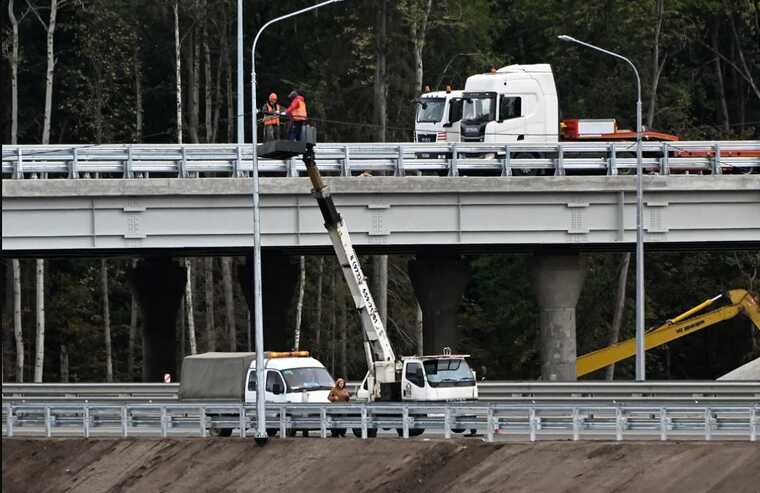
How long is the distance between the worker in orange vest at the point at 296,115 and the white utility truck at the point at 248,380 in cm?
445

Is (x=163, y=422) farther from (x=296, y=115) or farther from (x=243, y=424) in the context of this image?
(x=296, y=115)

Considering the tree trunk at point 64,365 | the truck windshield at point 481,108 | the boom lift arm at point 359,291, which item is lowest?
the tree trunk at point 64,365

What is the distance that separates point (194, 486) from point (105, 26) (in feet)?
133

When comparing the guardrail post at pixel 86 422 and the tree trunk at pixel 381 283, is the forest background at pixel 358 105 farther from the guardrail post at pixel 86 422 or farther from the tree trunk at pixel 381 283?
the guardrail post at pixel 86 422

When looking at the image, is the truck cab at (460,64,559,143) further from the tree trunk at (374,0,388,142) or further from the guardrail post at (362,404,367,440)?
the guardrail post at (362,404,367,440)

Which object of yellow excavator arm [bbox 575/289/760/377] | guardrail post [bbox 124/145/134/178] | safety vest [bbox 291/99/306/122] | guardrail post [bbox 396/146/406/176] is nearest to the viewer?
safety vest [bbox 291/99/306/122]

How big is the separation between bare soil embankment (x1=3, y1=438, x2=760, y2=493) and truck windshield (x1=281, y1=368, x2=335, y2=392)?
2.71 meters

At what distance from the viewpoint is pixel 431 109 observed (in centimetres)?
5600

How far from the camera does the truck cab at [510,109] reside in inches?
2157

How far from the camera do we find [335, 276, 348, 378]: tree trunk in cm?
7381

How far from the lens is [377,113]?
6800cm

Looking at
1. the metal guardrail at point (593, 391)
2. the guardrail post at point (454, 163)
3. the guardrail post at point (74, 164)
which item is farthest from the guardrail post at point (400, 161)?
the guardrail post at point (74, 164)

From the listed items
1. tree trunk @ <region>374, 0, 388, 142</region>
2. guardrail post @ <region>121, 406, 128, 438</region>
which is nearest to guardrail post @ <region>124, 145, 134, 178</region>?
guardrail post @ <region>121, 406, 128, 438</region>

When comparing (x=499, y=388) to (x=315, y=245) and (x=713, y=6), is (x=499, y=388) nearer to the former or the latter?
(x=315, y=245)
